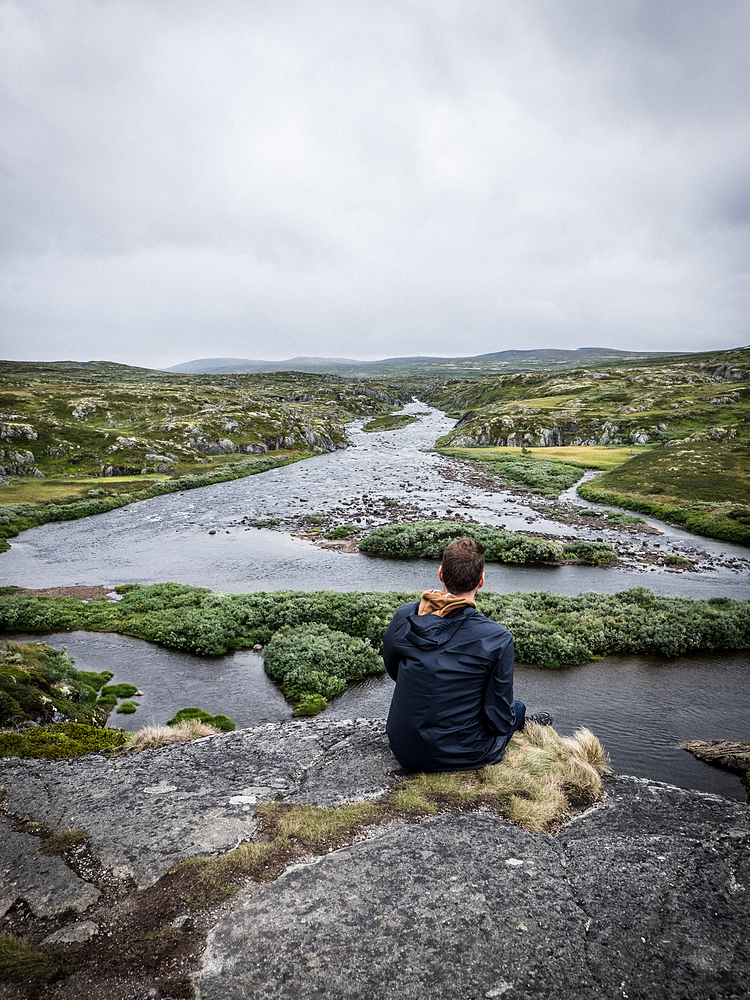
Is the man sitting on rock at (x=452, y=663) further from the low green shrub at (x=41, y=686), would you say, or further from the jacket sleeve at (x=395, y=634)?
the low green shrub at (x=41, y=686)

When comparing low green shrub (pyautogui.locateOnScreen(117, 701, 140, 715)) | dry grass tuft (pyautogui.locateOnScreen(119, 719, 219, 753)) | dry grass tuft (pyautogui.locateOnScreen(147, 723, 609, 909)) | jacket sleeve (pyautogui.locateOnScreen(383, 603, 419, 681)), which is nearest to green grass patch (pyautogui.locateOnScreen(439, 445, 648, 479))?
low green shrub (pyautogui.locateOnScreen(117, 701, 140, 715))

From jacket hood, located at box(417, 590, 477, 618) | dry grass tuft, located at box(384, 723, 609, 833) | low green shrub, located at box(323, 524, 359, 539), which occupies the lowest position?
low green shrub, located at box(323, 524, 359, 539)

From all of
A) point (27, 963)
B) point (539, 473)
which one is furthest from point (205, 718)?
point (539, 473)

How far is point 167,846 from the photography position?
7.23 meters

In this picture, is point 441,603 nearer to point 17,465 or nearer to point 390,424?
point 17,465

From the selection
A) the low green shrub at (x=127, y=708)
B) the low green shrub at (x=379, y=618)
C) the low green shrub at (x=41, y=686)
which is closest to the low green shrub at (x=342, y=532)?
the low green shrub at (x=379, y=618)

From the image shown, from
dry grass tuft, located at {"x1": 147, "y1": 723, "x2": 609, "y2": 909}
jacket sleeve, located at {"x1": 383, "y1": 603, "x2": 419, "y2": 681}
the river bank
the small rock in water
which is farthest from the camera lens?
the river bank

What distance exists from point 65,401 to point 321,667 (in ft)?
392

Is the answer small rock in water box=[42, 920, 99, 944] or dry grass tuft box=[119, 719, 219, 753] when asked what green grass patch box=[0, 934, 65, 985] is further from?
dry grass tuft box=[119, 719, 219, 753]

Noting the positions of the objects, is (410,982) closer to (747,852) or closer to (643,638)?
(747,852)

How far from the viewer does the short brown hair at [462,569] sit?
7.31m

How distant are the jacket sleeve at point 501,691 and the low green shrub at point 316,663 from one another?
12125mm

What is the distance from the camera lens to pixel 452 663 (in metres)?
7.29

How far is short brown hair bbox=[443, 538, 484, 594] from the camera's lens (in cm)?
731
